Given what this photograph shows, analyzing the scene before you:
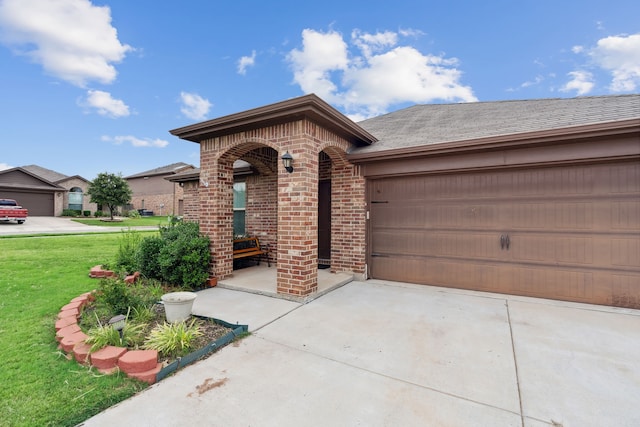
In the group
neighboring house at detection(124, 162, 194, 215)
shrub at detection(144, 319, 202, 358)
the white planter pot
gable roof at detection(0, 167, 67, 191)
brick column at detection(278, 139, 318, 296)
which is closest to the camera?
shrub at detection(144, 319, 202, 358)

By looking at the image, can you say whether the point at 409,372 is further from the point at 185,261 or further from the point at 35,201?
the point at 35,201

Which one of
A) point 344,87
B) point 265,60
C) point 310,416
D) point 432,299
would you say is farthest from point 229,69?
point 310,416

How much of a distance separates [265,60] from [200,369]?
11.7 meters

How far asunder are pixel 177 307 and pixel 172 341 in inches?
23.9

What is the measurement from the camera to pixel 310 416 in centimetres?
195

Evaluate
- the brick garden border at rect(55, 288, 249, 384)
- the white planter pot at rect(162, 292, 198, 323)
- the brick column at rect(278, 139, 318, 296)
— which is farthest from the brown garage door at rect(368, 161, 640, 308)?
the brick garden border at rect(55, 288, 249, 384)

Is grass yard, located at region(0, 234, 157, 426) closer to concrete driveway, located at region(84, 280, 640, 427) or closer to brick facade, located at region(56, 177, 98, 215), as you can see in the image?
concrete driveway, located at region(84, 280, 640, 427)

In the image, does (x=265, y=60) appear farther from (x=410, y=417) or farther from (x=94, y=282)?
(x=410, y=417)

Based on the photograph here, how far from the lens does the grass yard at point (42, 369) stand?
195cm

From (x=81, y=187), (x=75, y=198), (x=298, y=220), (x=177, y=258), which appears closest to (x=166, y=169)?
(x=81, y=187)

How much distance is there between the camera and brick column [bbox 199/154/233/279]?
5.39 metres

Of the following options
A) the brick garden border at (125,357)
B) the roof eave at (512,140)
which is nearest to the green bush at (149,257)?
the brick garden border at (125,357)

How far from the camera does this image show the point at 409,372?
8.20 feet

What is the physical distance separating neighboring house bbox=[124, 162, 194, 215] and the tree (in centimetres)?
484
